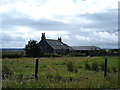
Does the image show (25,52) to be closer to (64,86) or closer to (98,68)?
(98,68)

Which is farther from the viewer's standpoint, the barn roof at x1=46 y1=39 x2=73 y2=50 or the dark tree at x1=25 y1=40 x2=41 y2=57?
the barn roof at x1=46 y1=39 x2=73 y2=50

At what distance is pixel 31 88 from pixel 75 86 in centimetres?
184

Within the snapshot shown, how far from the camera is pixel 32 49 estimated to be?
66625 mm

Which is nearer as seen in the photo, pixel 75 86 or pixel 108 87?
pixel 75 86

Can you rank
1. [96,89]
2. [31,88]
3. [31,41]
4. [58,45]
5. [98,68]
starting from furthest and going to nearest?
[58,45] < [31,41] < [98,68] < [96,89] < [31,88]

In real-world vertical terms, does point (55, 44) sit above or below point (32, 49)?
above

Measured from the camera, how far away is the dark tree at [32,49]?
215 ft

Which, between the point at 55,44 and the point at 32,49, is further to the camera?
the point at 55,44

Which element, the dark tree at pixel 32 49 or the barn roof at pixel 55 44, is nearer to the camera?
the dark tree at pixel 32 49

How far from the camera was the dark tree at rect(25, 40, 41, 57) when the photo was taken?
215 ft

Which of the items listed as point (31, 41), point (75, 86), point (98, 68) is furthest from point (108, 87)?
point (31, 41)

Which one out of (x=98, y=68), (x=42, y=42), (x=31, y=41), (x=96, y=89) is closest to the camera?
(x=96, y=89)

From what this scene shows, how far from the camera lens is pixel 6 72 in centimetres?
1344

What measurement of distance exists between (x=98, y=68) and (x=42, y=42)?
68.2 metres
